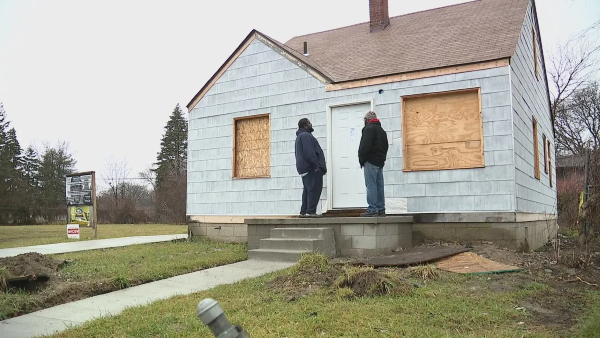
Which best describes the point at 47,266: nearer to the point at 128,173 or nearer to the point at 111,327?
the point at 111,327

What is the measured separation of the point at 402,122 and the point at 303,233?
9.54 ft

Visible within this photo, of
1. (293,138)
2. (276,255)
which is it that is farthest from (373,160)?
(293,138)

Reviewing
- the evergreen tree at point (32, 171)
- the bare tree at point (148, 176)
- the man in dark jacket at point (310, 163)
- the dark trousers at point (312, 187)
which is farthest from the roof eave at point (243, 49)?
the bare tree at point (148, 176)

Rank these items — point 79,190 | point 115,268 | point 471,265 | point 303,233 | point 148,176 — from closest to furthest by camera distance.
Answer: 1. point 471,265
2. point 115,268
3. point 303,233
4. point 79,190
5. point 148,176

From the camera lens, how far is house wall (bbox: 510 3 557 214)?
8148 mm

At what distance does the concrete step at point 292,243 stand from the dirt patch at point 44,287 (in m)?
2.58

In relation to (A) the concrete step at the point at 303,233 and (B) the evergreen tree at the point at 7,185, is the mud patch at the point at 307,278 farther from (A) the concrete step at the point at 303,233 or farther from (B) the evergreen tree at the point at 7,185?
(B) the evergreen tree at the point at 7,185

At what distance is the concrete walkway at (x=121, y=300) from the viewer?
414 centimetres

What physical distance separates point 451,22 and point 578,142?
25.6m

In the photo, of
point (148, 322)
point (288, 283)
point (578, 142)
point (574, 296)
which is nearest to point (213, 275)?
point (288, 283)

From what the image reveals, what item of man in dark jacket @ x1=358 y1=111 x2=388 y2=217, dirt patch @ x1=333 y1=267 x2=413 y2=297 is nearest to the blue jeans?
man in dark jacket @ x1=358 y1=111 x2=388 y2=217

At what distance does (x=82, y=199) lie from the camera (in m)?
13.7

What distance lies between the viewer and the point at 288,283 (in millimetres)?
5117

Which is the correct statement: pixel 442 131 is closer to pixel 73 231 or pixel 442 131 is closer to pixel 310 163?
pixel 310 163
